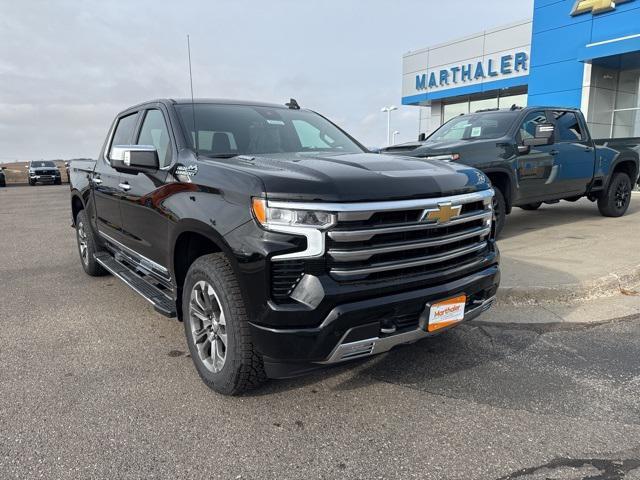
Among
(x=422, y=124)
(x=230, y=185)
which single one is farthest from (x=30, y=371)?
(x=422, y=124)

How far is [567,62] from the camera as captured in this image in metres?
16.6

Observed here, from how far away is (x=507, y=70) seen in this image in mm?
20984

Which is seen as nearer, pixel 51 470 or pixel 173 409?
pixel 51 470

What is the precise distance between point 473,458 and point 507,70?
70.6 feet

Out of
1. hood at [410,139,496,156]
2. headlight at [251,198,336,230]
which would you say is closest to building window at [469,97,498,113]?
hood at [410,139,496,156]

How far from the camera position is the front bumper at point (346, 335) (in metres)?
2.50

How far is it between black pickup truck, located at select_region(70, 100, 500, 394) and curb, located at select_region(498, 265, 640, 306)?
157cm

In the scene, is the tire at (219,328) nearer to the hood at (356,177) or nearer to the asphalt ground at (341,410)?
the asphalt ground at (341,410)

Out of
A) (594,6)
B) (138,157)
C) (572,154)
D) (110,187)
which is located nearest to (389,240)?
(138,157)

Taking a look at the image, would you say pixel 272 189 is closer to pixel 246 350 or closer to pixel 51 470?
pixel 246 350

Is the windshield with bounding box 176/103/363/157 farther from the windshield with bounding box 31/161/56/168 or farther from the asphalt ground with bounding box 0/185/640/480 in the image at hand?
the windshield with bounding box 31/161/56/168

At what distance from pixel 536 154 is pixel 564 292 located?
2.97 meters

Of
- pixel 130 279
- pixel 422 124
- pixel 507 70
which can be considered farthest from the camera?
pixel 422 124

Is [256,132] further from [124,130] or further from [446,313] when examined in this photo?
[446,313]
